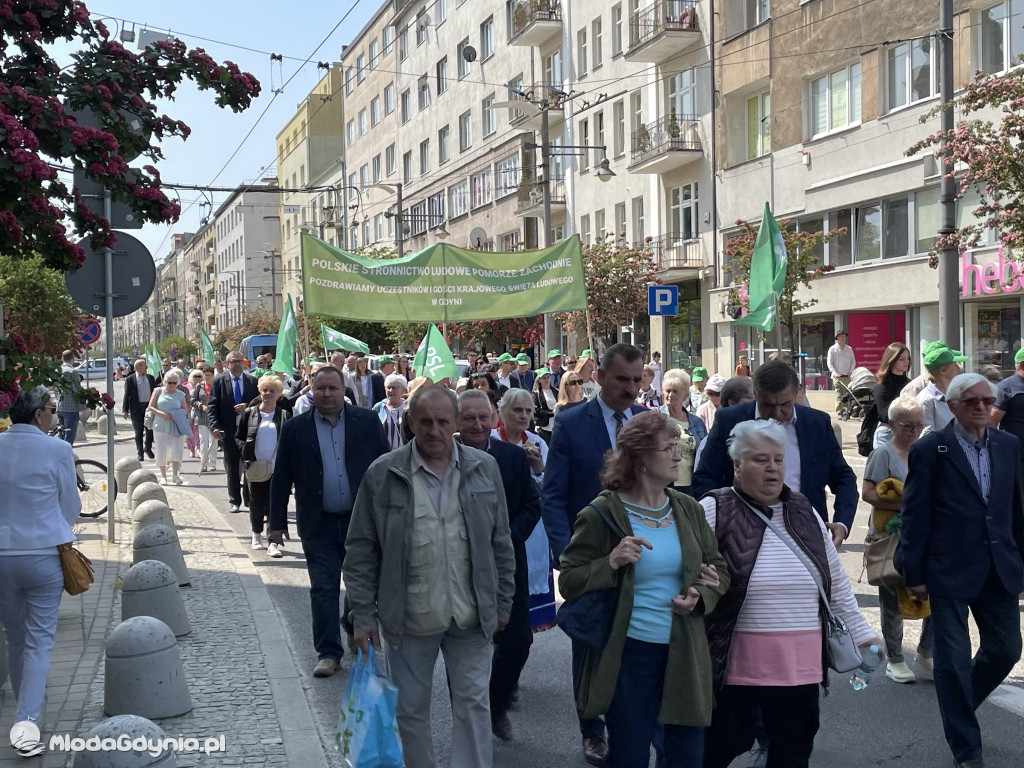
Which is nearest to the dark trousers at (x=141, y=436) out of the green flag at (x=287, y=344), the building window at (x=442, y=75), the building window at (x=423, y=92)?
the green flag at (x=287, y=344)

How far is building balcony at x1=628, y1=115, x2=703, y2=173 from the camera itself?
33406 millimetres

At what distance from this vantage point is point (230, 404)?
14000 millimetres

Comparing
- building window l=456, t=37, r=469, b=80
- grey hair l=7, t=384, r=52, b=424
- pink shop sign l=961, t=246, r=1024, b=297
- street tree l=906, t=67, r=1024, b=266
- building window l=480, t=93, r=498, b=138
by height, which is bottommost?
grey hair l=7, t=384, r=52, b=424

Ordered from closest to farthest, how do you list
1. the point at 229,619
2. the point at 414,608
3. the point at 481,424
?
the point at 414,608, the point at 481,424, the point at 229,619

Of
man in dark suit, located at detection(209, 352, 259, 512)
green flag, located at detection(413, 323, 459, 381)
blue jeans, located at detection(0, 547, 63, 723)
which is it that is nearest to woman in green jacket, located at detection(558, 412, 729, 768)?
blue jeans, located at detection(0, 547, 63, 723)

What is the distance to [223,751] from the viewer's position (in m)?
5.38

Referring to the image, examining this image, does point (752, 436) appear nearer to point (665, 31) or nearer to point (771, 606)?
point (771, 606)

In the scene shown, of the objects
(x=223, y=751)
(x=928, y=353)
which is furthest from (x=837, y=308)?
(x=223, y=751)

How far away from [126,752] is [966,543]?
3.68 meters

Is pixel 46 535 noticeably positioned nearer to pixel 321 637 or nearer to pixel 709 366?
pixel 321 637

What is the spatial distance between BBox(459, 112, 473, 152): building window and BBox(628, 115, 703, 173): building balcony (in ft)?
58.6

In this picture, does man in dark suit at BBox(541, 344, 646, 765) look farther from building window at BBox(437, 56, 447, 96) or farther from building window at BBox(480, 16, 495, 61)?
building window at BBox(437, 56, 447, 96)

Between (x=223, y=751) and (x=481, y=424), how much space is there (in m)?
2.03

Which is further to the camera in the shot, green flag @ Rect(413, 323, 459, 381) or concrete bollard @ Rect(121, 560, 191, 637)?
green flag @ Rect(413, 323, 459, 381)
